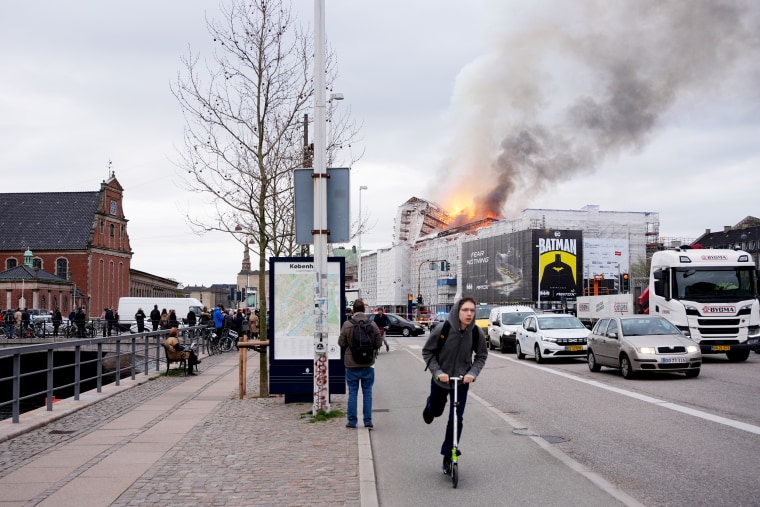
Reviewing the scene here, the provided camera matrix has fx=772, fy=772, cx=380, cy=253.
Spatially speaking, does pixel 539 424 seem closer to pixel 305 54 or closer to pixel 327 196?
pixel 327 196

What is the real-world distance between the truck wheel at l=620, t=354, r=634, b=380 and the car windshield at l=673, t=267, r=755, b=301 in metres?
6.04

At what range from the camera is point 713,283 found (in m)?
22.5

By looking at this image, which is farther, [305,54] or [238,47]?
[305,54]

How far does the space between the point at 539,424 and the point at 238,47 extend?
10.4 m

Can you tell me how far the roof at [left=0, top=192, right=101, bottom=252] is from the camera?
85.8m

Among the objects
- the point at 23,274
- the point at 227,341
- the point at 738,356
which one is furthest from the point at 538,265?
the point at 738,356

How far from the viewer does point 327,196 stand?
1170 cm

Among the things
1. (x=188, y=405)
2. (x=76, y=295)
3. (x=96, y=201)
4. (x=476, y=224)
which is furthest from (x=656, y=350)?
(x=476, y=224)

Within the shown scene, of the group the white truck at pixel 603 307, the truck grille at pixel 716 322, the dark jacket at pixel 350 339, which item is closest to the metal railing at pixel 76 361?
the dark jacket at pixel 350 339

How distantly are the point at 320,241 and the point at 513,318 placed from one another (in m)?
20.1

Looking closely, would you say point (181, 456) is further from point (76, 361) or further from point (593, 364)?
point (593, 364)

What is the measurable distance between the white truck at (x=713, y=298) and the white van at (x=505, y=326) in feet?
20.2

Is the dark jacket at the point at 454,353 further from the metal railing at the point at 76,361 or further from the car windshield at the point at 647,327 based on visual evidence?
the car windshield at the point at 647,327

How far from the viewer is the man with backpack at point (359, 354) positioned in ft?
34.1
